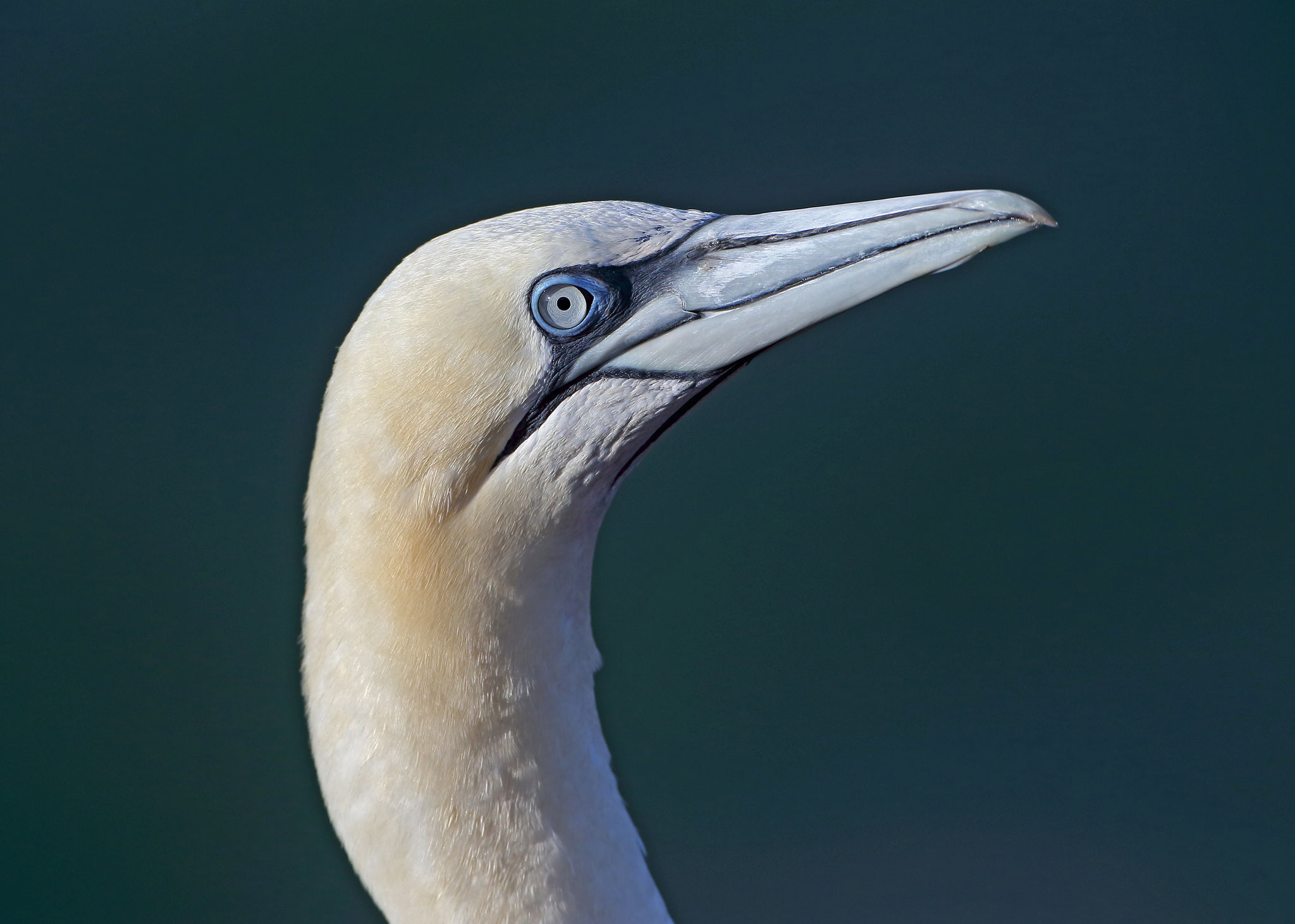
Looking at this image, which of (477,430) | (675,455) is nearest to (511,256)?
(477,430)

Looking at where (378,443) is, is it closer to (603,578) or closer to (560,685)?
(560,685)

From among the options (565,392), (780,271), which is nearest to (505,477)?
(565,392)

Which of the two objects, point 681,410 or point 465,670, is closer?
point 465,670

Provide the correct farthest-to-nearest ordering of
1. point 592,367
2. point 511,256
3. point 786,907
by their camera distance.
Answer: point 786,907
point 592,367
point 511,256

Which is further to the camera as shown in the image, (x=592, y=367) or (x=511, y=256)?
(x=592, y=367)

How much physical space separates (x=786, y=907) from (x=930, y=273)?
2.91 m

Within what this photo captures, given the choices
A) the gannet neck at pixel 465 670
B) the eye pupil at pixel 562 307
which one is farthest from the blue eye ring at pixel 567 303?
the gannet neck at pixel 465 670

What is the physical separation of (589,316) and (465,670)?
1.67 feet

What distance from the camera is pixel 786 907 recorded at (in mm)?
3939

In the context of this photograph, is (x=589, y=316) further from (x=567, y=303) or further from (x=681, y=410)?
(x=681, y=410)

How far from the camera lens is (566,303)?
1.59 m

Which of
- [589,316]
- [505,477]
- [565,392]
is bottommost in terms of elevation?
[505,477]

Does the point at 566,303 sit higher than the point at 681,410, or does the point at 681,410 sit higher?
the point at 566,303

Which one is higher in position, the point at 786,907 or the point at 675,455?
the point at 675,455
